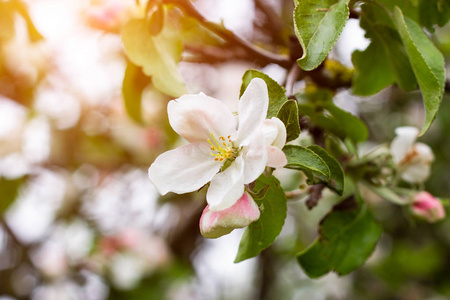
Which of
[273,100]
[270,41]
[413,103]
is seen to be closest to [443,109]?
[413,103]

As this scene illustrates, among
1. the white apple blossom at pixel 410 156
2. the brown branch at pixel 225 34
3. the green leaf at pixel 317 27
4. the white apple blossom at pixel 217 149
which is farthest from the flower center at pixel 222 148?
the white apple blossom at pixel 410 156

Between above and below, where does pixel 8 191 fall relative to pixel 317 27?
below

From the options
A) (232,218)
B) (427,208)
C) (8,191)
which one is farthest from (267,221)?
(8,191)

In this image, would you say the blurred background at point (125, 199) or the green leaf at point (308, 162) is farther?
the blurred background at point (125, 199)

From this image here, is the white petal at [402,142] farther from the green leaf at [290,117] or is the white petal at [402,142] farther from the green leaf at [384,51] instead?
the green leaf at [290,117]

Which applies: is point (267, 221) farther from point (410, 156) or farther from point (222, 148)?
point (410, 156)
